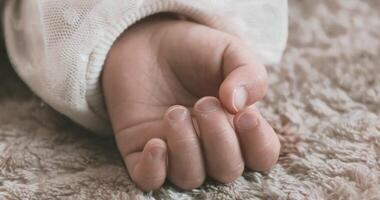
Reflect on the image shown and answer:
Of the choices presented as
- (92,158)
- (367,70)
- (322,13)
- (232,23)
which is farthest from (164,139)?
(322,13)

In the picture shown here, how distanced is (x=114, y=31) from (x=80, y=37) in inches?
1.2

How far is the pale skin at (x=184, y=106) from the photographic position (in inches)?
18.1

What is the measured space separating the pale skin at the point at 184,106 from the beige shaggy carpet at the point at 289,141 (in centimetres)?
2

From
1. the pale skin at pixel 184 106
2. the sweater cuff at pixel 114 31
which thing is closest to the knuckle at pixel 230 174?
the pale skin at pixel 184 106

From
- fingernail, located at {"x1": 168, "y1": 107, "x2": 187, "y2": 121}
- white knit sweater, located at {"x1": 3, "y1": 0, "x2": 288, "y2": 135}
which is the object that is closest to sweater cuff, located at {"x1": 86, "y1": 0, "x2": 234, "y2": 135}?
white knit sweater, located at {"x1": 3, "y1": 0, "x2": 288, "y2": 135}

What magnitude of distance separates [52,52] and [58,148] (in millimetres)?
89

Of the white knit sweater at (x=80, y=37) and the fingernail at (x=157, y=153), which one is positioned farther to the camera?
the white knit sweater at (x=80, y=37)

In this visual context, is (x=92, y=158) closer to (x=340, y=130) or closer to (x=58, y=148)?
(x=58, y=148)

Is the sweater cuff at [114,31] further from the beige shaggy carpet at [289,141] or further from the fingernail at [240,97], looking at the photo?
the fingernail at [240,97]

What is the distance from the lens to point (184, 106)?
534mm

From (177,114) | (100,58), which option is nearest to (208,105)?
(177,114)

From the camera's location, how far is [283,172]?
500mm

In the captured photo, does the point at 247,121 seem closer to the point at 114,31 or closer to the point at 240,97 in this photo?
the point at 240,97

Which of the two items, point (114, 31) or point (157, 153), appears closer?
point (157, 153)
